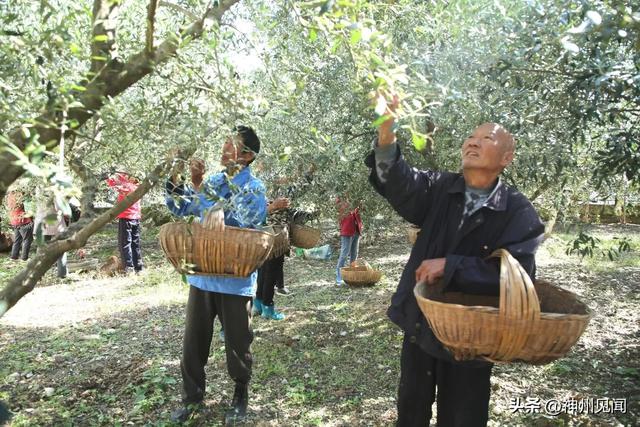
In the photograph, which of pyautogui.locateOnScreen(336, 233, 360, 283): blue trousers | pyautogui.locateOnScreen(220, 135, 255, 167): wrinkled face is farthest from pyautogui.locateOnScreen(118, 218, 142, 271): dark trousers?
pyautogui.locateOnScreen(220, 135, 255, 167): wrinkled face

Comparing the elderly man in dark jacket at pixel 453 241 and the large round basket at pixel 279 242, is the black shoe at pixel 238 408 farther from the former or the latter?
the large round basket at pixel 279 242

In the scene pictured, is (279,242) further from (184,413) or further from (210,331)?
(184,413)

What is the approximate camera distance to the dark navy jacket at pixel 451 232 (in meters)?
Result: 2.17

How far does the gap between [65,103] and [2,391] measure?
3485 mm

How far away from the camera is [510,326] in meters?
1.84

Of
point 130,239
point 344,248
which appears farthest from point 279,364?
point 130,239

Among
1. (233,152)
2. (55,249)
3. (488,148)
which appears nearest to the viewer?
(55,249)

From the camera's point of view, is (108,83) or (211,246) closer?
(108,83)

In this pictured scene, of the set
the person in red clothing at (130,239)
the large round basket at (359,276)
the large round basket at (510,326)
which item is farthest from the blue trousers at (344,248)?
the large round basket at (510,326)

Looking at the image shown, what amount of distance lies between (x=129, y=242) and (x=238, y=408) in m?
5.68

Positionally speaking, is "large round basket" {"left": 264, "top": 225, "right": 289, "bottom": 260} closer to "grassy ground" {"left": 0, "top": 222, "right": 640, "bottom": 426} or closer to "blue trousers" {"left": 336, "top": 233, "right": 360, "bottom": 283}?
"grassy ground" {"left": 0, "top": 222, "right": 640, "bottom": 426}

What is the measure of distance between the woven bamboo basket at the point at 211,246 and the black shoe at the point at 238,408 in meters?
1.06

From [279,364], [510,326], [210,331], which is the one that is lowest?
[279,364]

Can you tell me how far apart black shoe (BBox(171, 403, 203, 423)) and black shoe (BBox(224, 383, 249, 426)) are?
22 centimetres
